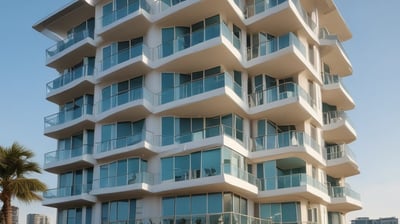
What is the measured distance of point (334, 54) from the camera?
43188mm

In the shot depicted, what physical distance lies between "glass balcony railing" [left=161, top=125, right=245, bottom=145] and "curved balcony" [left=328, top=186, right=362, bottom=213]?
385 inches

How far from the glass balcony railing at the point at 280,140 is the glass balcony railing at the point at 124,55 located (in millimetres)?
9592

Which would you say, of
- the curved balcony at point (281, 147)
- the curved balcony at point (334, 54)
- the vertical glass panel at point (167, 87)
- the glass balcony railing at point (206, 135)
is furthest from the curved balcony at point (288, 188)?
the curved balcony at point (334, 54)

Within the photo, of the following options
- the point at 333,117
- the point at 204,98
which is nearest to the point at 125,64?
the point at 204,98

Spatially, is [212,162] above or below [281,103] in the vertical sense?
below

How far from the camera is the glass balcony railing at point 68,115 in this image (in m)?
38.4

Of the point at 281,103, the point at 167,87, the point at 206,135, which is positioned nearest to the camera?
the point at 206,135

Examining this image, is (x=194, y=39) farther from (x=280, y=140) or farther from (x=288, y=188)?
(x=288, y=188)

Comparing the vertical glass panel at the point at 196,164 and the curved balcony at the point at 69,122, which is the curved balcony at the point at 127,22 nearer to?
the curved balcony at the point at 69,122

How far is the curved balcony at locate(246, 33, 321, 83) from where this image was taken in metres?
33.8

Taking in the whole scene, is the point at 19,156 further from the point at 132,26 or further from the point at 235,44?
the point at 235,44

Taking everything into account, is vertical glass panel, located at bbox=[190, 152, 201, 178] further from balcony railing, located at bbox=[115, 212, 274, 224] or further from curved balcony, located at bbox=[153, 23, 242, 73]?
curved balcony, located at bbox=[153, 23, 242, 73]

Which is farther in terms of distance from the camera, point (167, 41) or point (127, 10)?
point (127, 10)

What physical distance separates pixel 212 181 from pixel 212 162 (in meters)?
1.37
